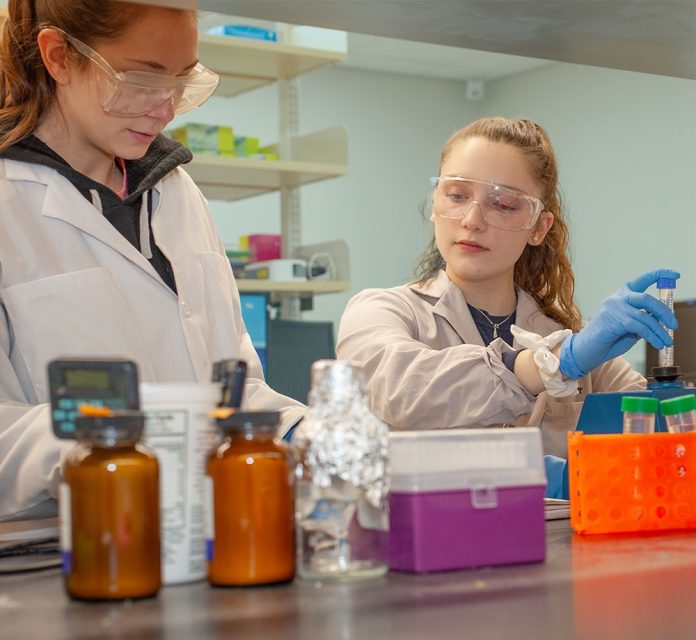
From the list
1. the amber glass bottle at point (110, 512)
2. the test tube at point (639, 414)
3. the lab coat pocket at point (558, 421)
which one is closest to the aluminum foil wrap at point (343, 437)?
the amber glass bottle at point (110, 512)

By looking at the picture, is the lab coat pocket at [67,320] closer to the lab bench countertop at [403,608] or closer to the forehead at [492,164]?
the lab bench countertop at [403,608]

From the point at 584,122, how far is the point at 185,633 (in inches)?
283

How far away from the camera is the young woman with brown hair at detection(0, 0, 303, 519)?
145 centimetres

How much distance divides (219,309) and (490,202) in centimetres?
64

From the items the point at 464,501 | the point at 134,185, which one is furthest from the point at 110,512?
the point at 134,185

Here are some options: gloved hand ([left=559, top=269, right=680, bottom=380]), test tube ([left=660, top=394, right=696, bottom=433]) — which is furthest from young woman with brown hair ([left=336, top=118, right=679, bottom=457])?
test tube ([left=660, top=394, right=696, bottom=433])

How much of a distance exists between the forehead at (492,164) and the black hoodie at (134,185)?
2.01 ft

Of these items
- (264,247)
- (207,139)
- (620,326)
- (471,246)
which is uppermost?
(207,139)

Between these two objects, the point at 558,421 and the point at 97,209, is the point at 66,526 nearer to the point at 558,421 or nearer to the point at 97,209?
the point at 97,209

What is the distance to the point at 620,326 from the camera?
64.2 inches

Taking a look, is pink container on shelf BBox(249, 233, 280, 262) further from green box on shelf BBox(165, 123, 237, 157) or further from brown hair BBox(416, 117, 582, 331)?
brown hair BBox(416, 117, 582, 331)

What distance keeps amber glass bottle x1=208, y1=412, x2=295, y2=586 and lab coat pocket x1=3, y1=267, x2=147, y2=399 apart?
0.75m

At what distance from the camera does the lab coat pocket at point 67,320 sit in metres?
1.47

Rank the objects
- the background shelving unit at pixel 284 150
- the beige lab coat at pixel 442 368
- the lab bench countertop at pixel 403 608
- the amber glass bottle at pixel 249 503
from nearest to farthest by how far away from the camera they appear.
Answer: the lab bench countertop at pixel 403 608, the amber glass bottle at pixel 249 503, the beige lab coat at pixel 442 368, the background shelving unit at pixel 284 150
